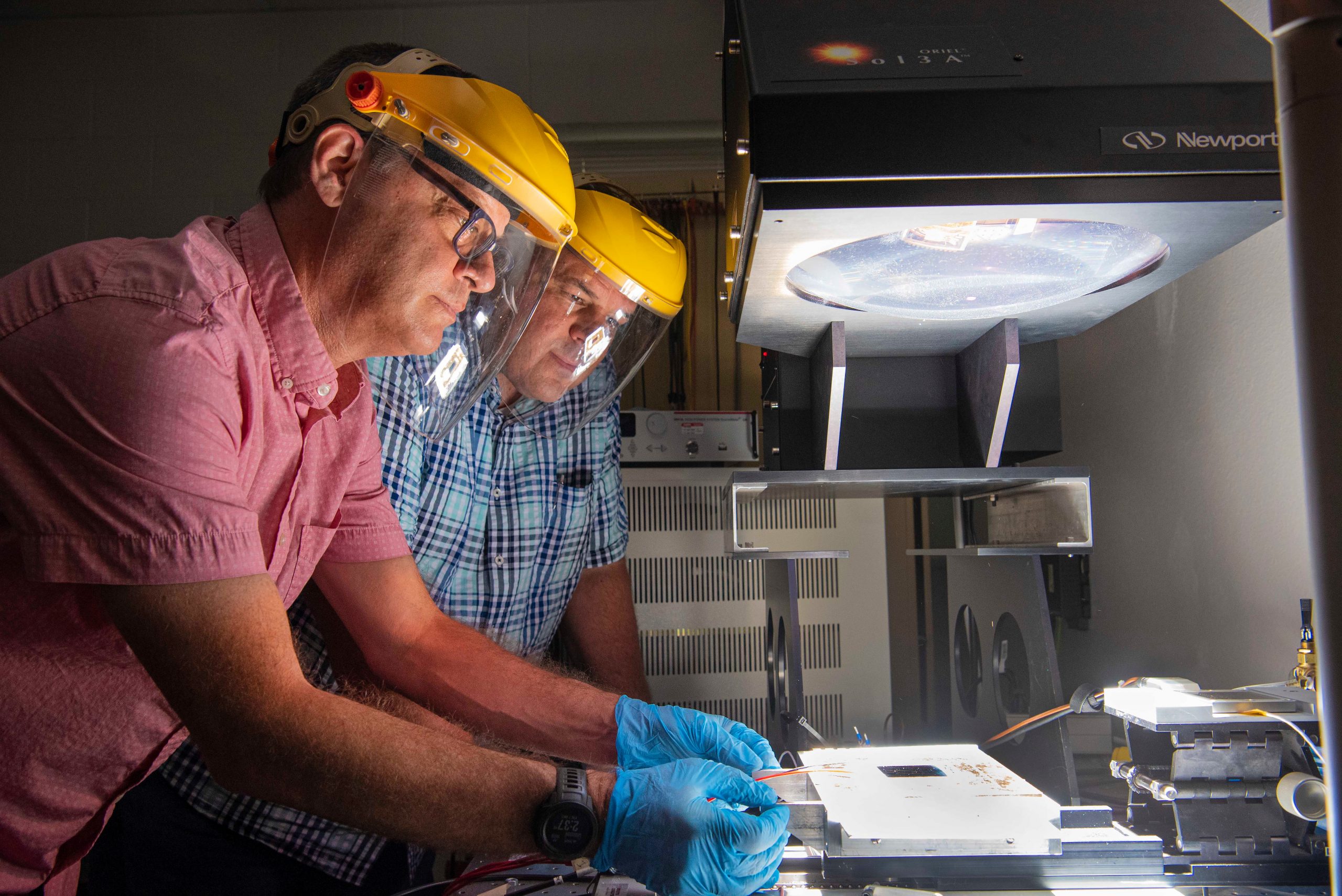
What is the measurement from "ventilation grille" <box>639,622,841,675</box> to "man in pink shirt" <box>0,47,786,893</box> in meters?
0.63

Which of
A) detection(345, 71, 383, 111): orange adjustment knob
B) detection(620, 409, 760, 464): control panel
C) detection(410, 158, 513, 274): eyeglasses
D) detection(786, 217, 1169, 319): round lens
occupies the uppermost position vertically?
detection(345, 71, 383, 111): orange adjustment knob

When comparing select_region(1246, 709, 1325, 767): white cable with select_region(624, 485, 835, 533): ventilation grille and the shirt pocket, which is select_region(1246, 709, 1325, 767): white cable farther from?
the shirt pocket

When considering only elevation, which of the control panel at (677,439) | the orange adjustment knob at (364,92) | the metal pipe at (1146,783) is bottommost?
the metal pipe at (1146,783)

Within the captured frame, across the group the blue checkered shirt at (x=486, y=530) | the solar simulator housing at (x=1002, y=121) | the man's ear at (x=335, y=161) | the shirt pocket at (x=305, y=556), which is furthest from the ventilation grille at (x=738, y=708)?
the man's ear at (x=335, y=161)

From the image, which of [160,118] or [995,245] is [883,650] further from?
[160,118]

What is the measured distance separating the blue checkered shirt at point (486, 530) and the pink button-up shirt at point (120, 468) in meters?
0.38

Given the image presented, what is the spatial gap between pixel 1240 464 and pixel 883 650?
2.58 feet

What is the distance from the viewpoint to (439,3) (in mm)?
2656

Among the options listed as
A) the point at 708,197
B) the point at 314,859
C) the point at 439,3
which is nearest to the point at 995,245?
the point at 314,859

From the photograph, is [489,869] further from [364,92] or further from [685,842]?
[364,92]

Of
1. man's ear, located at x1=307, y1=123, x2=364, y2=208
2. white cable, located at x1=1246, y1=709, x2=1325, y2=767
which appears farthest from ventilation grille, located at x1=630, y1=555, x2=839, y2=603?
man's ear, located at x1=307, y1=123, x2=364, y2=208

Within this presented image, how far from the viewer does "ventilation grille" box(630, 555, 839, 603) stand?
1.79m

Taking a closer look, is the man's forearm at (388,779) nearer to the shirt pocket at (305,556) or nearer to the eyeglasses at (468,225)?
the shirt pocket at (305,556)

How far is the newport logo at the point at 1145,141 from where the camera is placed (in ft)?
2.73
